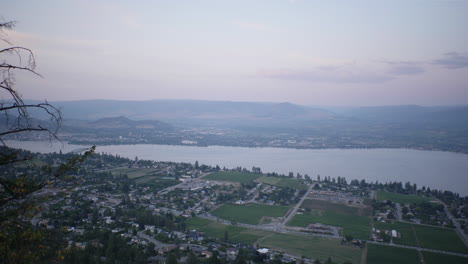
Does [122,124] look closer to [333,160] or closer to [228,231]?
[333,160]

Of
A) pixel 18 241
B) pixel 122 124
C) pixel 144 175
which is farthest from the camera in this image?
pixel 122 124

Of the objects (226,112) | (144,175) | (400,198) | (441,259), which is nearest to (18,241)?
(441,259)

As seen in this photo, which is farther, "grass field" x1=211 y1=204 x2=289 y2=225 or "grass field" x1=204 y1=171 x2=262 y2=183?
"grass field" x1=204 y1=171 x2=262 y2=183

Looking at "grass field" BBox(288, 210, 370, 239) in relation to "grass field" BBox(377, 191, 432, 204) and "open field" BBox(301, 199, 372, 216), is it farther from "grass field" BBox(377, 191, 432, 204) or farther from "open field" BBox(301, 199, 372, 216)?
"grass field" BBox(377, 191, 432, 204)

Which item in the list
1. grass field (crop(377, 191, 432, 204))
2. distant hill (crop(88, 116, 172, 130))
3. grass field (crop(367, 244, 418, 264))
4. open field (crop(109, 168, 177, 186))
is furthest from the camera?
distant hill (crop(88, 116, 172, 130))

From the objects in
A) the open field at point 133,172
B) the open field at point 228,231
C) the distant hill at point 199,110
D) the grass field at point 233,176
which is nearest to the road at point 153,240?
the open field at point 228,231

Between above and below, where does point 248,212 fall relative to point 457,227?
below

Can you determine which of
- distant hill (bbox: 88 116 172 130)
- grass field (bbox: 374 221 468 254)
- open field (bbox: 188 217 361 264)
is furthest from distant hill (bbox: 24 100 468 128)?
open field (bbox: 188 217 361 264)
